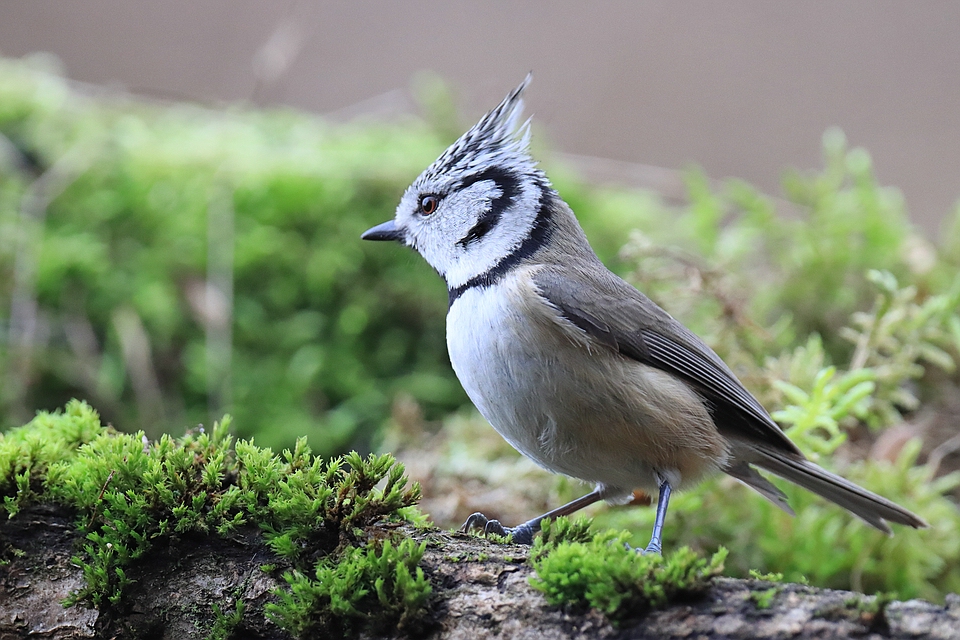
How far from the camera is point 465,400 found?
537cm

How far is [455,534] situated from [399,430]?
2543 mm

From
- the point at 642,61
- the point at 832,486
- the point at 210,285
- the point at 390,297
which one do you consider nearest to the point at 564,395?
the point at 832,486

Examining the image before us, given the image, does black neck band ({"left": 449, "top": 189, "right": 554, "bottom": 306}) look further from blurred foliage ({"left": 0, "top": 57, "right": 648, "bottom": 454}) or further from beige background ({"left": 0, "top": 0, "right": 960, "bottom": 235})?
beige background ({"left": 0, "top": 0, "right": 960, "bottom": 235})

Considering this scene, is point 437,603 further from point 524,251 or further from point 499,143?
point 499,143

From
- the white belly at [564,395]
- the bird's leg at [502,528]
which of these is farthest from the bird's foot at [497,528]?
the white belly at [564,395]

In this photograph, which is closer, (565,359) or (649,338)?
(565,359)

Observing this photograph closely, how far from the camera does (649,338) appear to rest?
2.94m

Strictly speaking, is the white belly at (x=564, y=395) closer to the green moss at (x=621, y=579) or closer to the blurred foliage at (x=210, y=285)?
the green moss at (x=621, y=579)

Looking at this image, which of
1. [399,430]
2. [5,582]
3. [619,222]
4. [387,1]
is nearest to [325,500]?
[5,582]

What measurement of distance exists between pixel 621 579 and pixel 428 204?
2.01 m

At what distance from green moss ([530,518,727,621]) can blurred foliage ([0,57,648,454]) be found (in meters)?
3.24

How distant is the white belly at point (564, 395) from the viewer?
2.66 metres

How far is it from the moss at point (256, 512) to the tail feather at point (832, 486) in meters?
1.65

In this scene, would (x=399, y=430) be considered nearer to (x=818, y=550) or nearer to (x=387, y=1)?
(x=818, y=550)
